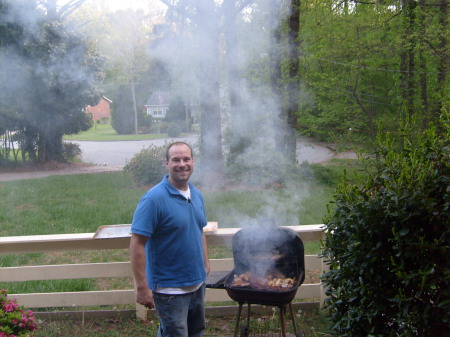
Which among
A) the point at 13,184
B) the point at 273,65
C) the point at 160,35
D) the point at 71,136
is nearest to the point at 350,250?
the point at 160,35

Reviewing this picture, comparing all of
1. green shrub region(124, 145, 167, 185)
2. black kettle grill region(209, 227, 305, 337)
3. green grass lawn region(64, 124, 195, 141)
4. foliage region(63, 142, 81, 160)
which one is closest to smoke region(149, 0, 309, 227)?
black kettle grill region(209, 227, 305, 337)

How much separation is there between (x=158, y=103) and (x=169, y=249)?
6611 mm

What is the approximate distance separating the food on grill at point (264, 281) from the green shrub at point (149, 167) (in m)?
5.50

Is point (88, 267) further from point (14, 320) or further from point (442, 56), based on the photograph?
point (442, 56)

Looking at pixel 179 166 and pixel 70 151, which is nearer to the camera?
pixel 179 166

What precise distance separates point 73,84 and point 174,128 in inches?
96.4

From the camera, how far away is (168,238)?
2332 millimetres

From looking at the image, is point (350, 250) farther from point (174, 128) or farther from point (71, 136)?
point (71, 136)

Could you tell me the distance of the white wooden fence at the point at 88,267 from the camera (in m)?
3.29

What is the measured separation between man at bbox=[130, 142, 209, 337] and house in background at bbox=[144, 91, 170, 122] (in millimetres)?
4483

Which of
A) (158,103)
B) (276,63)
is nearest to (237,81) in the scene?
(276,63)

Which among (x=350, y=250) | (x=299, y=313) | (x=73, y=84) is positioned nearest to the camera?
(x=350, y=250)

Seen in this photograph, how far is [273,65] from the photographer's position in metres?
6.64

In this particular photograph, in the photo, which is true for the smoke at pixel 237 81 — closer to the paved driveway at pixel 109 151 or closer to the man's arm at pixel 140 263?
the man's arm at pixel 140 263
